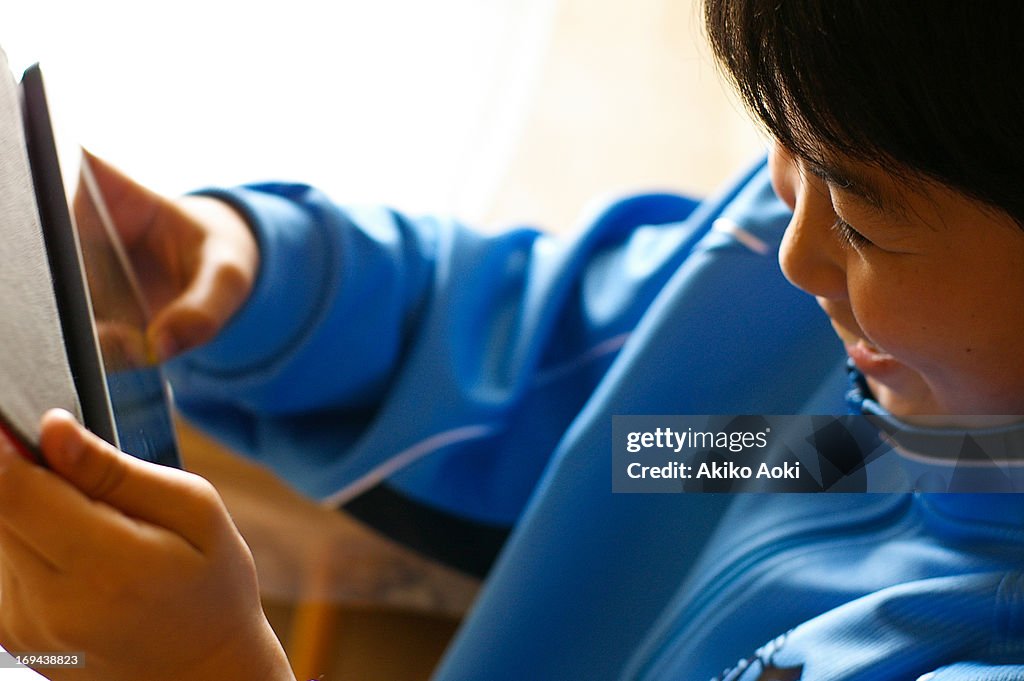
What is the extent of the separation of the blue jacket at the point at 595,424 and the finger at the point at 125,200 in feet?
0.17

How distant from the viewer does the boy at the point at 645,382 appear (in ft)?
0.82

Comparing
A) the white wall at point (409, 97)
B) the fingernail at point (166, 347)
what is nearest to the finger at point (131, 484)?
the fingernail at point (166, 347)

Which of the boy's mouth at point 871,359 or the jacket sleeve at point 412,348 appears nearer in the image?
the boy's mouth at point 871,359

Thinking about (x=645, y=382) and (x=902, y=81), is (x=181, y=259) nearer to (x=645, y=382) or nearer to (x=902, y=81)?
(x=645, y=382)

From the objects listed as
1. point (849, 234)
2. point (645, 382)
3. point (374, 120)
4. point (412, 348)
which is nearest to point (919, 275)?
point (849, 234)

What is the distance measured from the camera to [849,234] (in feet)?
0.96

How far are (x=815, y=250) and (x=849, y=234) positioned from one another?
18 mm

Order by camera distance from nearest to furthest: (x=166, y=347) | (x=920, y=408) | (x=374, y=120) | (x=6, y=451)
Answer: (x=6, y=451)
(x=920, y=408)
(x=166, y=347)
(x=374, y=120)

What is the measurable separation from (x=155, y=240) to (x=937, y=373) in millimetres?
346

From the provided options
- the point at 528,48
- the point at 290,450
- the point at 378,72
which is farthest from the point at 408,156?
the point at 290,450

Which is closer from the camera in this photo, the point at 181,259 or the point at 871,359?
the point at 871,359

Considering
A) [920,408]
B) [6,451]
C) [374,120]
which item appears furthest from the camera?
[374,120]

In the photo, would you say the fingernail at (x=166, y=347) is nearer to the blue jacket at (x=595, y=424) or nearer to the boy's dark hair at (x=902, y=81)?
the blue jacket at (x=595, y=424)

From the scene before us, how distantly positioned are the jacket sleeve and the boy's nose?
17 cm
